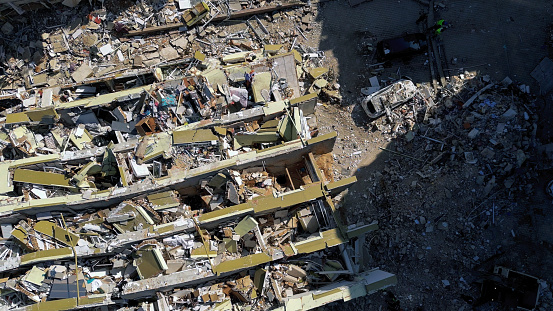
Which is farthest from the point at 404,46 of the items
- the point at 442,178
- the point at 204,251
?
the point at 204,251

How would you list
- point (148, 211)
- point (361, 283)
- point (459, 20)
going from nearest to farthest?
point (361, 283) < point (148, 211) < point (459, 20)

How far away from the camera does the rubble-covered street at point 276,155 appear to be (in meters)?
Result: 10.8

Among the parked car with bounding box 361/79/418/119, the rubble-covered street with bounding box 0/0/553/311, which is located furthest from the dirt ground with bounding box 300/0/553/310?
the parked car with bounding box 361/79/418/119

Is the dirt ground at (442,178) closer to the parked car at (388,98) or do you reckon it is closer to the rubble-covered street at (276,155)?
the rubble-covered street at (276,155)

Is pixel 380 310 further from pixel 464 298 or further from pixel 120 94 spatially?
pixel 120 94

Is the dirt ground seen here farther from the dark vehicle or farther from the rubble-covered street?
the dark vehicle

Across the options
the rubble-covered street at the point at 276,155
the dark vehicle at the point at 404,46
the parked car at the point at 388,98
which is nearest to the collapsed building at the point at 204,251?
the rubble-covered street at the point at 276,155

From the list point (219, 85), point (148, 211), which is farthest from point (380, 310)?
point (219, 85)

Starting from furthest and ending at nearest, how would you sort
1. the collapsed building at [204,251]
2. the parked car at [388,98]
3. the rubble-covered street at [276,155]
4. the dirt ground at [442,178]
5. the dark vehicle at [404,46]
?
the dark vehicle at [404,46], the parked car at [388,98], the dirt ground at [442,178], the rubble-covered street at [276,155], the collapsed building at [204,251]

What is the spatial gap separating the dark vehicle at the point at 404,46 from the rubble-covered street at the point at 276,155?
0.20 feet

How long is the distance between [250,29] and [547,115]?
9.45 metres

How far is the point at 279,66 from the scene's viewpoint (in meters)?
12.3

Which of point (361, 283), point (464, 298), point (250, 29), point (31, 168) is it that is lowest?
point (464, 298)

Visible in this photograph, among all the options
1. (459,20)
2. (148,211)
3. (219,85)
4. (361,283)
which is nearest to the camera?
(361,283)
